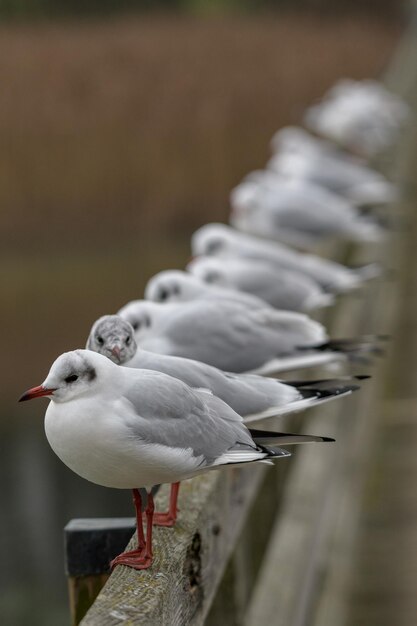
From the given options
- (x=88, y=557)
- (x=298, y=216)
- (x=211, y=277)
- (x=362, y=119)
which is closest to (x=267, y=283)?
(x=211, y=277)

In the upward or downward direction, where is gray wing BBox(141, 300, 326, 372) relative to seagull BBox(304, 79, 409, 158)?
upward

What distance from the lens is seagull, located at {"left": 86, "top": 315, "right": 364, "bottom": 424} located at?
8.78 feet

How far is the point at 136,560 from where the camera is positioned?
2.13 m

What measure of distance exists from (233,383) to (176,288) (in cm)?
131

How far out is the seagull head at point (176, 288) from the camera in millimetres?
4051

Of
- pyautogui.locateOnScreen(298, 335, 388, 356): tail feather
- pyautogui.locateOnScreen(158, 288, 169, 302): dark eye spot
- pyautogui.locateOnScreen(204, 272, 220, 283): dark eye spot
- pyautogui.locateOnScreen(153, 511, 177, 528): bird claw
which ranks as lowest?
pyautogui.locateOnScreen(204, 272, 220, 283): dark eye spot

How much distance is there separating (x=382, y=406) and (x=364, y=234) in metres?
1.41

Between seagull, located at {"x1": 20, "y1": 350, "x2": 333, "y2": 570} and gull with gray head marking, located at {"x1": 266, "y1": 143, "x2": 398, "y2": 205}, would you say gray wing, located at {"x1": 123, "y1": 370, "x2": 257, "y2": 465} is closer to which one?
seagull, located at {"x1": 20, "y1": 350, "x2": 333, "y2": 570}

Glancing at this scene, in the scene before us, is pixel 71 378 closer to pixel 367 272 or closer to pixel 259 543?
pixel 259 543

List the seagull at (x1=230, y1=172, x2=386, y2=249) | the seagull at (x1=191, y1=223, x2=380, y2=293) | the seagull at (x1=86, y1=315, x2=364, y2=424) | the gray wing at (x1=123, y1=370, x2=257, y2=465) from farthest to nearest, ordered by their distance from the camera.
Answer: the seagull at (x1=230, y1=172, x2=386, y2=249) → the seagull at (x1=191, y1=223, x2=380, y2=293) → the seagull at (x1=86, y1=315, x2=364, y2=424) → the gray wing at (x1=123, y1=370, x2=257, y2=465)

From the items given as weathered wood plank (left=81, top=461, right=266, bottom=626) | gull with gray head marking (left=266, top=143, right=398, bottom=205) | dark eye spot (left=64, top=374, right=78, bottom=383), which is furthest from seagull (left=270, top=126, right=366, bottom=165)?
dark eye spot (left=64, top=374, right=78, bottom=383)

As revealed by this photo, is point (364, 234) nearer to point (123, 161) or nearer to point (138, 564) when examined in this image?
point (138, 564)

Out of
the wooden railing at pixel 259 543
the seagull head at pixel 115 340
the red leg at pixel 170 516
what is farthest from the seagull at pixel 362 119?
the red leg at pixel 170 516

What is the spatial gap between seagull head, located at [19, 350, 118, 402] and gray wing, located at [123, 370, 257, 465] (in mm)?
87
